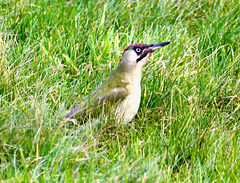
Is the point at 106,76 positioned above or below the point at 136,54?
below

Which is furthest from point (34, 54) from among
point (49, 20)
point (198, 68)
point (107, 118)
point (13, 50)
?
point (198, 68)

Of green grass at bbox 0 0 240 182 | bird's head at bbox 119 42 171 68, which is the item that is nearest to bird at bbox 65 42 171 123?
bird's head at bbox 119 42 171 68

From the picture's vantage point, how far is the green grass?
3.10 metres

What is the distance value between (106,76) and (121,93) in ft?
1.94

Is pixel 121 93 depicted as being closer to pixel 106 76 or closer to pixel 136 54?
pixel 136 54

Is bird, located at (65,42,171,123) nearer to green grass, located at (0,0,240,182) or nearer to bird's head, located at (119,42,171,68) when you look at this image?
bird's head, located at (119,42,171,68)

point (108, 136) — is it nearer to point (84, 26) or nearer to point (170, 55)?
point (170, 55)

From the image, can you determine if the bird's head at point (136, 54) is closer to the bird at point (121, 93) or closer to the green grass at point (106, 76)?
the bird at point (121, 93)

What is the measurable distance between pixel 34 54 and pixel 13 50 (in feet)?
0.65

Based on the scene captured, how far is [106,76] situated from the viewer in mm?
4602

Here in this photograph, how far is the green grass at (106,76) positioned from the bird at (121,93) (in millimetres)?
140

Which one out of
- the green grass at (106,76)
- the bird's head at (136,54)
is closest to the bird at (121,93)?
the bird's head at (136,54)

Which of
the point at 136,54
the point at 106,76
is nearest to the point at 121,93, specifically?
the point at 136,54

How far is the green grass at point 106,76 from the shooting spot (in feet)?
10.2
